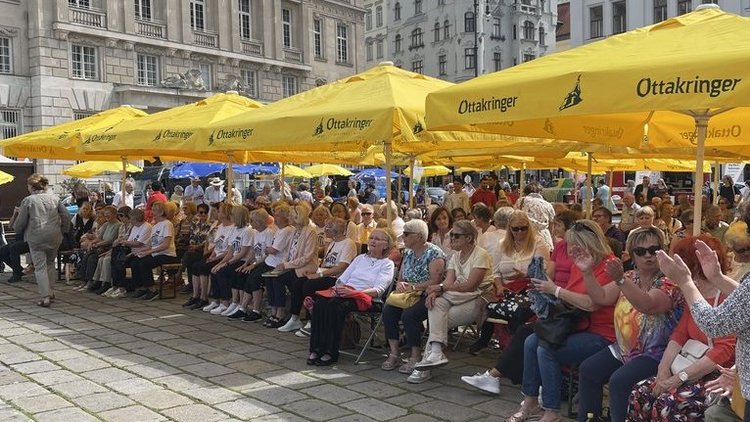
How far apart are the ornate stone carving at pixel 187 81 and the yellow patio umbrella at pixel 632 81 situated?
34829 mm

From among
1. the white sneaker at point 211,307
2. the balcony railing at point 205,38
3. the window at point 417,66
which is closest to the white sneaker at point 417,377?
the white sneaker at point 211,307

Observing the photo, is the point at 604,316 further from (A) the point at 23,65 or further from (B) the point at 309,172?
(A) the point at 23,65

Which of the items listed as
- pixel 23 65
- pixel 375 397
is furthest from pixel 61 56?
pixel 375 397

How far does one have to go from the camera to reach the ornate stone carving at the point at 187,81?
38.1 metres

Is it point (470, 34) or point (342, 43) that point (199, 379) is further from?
point (470, 34)

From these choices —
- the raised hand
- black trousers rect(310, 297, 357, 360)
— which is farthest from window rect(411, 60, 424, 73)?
the raised hand

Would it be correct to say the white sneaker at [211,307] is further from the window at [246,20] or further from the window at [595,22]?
the window at [595,22]

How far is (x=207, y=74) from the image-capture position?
135 ft

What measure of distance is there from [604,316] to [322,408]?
219 centimetres

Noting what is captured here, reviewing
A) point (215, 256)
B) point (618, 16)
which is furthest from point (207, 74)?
point (215, 256)

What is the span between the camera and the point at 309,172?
1105 inches

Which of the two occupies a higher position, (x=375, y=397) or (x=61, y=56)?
(x=61, y=56)

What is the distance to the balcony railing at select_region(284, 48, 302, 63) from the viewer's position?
4653cm

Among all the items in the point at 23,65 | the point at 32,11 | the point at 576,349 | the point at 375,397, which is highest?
the point at 32,11
